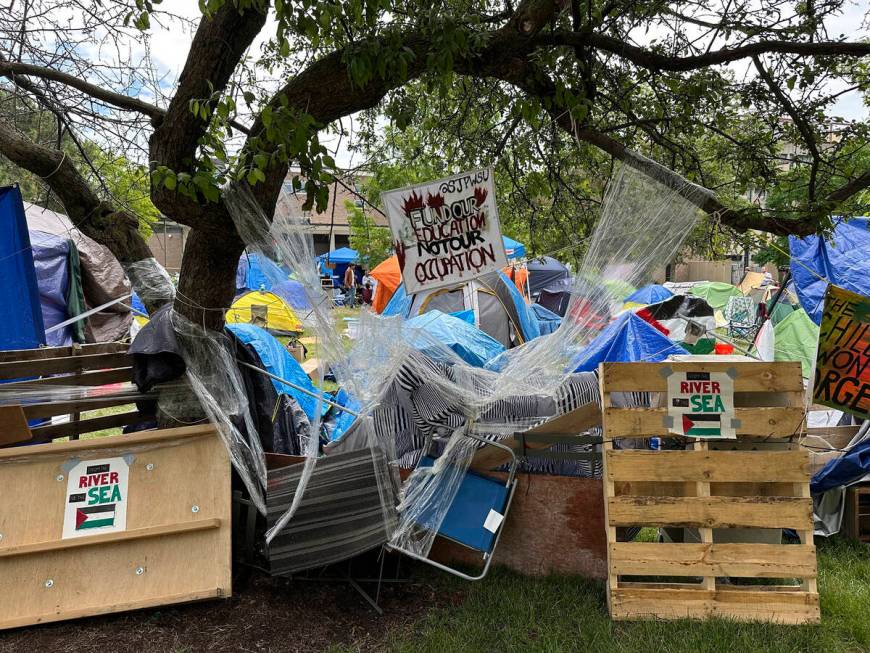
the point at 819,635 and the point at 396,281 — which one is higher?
the point at 396,281

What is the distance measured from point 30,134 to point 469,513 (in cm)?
449

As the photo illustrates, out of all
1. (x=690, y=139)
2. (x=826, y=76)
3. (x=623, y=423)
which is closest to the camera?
(x=623, y=423)

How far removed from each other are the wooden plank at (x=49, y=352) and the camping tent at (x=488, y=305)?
12.8ft

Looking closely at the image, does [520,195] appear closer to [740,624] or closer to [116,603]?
[740,624]

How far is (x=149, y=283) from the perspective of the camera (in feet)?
14.3

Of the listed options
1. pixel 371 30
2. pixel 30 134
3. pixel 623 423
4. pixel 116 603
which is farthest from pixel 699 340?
pixel 30 134

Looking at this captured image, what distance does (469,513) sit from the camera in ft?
11.9

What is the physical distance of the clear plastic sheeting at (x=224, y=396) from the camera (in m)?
3.72

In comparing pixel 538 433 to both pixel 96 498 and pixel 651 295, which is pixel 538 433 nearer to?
pixel 96 498

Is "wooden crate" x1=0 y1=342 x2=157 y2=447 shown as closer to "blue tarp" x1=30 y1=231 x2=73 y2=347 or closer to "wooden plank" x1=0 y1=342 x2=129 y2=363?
"wooden plank" x1=0 y1=342 x2=129 y2=363

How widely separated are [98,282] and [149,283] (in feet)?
18.1

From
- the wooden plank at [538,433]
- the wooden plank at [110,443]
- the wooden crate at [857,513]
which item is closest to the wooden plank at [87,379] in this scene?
the wooden plank at [110,443]

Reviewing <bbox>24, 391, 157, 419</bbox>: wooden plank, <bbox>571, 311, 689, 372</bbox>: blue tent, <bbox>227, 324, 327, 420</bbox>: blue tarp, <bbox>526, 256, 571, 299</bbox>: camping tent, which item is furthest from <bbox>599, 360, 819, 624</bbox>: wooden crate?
<bbox>526, 256, 571, 299</bbox>: camping tent

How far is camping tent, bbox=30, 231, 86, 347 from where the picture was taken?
8258mm
